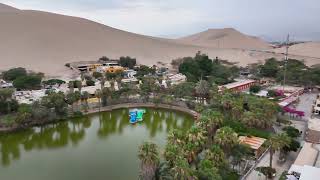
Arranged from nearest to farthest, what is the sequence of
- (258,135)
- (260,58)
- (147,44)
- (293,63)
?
(258,135), (293,63), (260,58), (147,44)

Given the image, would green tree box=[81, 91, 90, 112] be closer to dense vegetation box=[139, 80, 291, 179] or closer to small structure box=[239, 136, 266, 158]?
dense vegetation box=[139, 80, 291, 179]

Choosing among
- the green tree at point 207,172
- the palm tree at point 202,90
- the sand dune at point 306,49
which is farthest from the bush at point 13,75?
the sand dune at point 306,49

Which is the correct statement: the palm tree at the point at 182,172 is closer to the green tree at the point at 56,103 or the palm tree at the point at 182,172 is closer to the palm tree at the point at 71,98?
the green tree at the point at 56,103

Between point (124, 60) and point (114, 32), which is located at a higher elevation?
point (114, 32)

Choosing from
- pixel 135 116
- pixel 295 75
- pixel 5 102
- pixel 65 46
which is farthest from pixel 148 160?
pixel 65 46

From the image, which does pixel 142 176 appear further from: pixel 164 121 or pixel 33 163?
pixel 164 121

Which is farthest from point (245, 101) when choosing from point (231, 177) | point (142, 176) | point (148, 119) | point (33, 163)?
point (33, 163)

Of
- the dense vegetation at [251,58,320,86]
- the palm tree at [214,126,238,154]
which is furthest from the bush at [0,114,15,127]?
the dense vegetation at [251,58,320,86]
